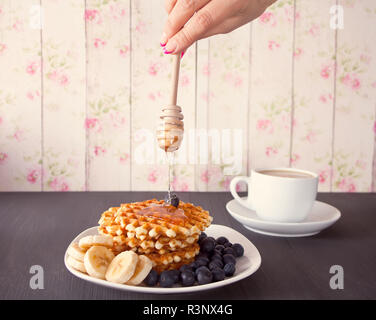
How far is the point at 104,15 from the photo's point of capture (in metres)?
1.37

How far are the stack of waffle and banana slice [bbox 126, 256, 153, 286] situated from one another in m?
0.04

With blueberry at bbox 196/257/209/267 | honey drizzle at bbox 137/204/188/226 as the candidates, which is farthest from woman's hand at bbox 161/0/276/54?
blueberry at bbox 196/257/209/267

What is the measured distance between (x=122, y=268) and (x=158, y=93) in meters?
0.95

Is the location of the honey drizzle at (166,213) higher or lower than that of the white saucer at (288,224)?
higher

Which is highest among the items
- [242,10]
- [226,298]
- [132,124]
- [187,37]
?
[242,10]

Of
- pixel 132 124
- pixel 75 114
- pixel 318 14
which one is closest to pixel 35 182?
pixel 75 114

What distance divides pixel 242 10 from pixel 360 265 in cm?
65

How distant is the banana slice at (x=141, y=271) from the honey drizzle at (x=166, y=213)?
95 mm

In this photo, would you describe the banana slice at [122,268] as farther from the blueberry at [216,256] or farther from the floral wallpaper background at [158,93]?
the floral wallpaper background at [158,93]

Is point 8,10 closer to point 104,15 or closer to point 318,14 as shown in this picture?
point 104,15

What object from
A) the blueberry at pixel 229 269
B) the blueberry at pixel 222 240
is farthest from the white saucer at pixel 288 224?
the blueberry at pixel 229 269

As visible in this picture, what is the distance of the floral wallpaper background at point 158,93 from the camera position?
4.50ft

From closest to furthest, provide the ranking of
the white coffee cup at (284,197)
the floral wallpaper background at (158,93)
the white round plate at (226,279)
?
the white round plate at (226,279)
the white coffee cup at (284,197)
the floral wallpaper background at (158,93)

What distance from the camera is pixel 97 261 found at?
56 cm
